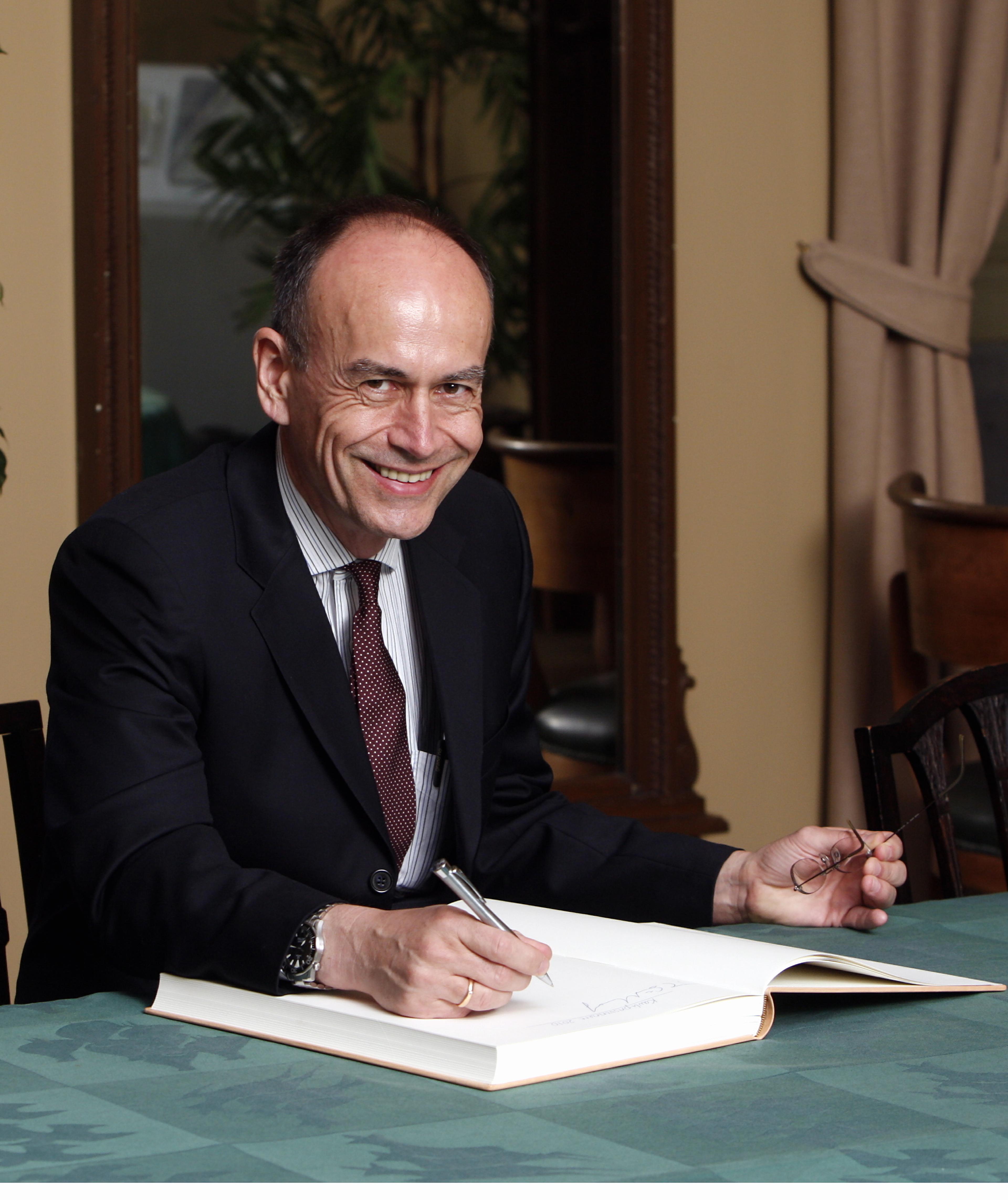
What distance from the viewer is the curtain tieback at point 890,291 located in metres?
3.45

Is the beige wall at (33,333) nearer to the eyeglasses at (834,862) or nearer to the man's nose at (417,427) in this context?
the man's nose at (417,427)

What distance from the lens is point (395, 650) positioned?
68.4 inches

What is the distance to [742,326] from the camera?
3.42 meters

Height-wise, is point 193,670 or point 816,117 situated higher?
point 816,117

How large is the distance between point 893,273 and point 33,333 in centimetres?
181

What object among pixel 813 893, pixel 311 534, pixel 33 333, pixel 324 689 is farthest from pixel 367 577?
pixel 33 333

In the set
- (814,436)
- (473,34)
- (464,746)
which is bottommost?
(464,746)

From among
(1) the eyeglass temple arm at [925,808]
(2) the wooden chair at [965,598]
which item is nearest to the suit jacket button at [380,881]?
(1) the eyeglass temple arm at [925,808]

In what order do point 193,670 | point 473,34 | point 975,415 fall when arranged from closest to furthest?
point 193,670 → point 473,34 → point 975,415

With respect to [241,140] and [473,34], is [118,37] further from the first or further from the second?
[473,34]

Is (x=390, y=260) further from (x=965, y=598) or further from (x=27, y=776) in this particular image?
(x=965, y=598)
